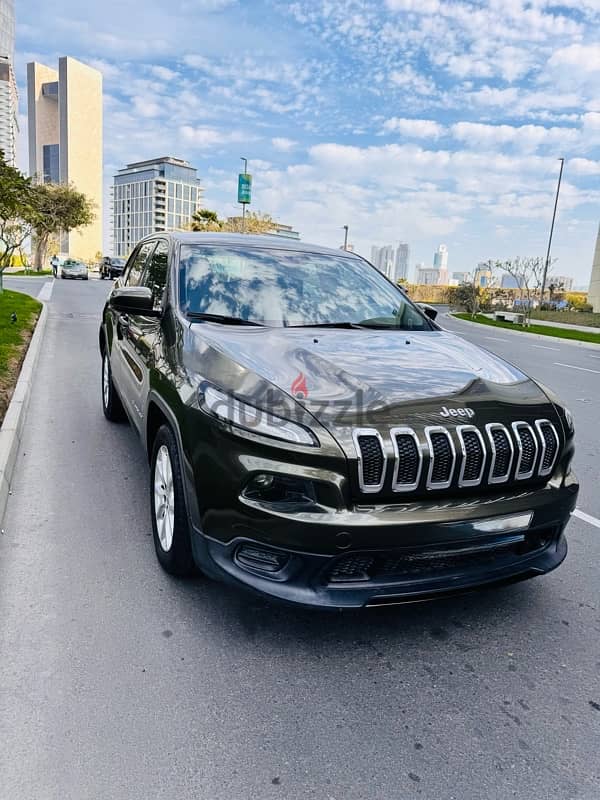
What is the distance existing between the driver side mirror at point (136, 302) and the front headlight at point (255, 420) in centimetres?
123

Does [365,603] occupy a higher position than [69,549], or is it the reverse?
[365,603]

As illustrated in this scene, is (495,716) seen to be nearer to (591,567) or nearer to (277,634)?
(277,634)

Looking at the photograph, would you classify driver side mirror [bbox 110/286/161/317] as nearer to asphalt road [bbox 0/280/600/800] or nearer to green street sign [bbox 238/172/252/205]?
asphalt road [bbox 0/280/600/800]

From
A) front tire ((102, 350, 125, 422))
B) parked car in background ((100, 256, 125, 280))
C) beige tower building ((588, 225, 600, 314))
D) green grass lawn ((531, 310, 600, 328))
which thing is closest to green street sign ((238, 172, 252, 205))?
parked car in background ((100, 256, 125, 280))

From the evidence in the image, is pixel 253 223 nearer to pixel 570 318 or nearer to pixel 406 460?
pixel 570 318

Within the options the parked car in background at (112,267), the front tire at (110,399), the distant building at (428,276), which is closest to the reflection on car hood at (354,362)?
the front tire at (110,399)

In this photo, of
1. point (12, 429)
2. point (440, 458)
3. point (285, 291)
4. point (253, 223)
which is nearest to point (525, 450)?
point (440, 458)

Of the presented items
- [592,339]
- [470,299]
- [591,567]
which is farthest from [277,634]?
[470,299]

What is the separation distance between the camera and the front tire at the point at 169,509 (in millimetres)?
2752

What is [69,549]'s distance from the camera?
3.33 metres

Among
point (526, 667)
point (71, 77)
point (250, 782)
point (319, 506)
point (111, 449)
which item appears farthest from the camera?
point (71, 77)

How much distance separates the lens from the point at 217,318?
129 inches

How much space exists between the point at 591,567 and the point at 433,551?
159cm

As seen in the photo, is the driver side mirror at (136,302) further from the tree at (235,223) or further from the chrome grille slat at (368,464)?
the tree at (235,223)
